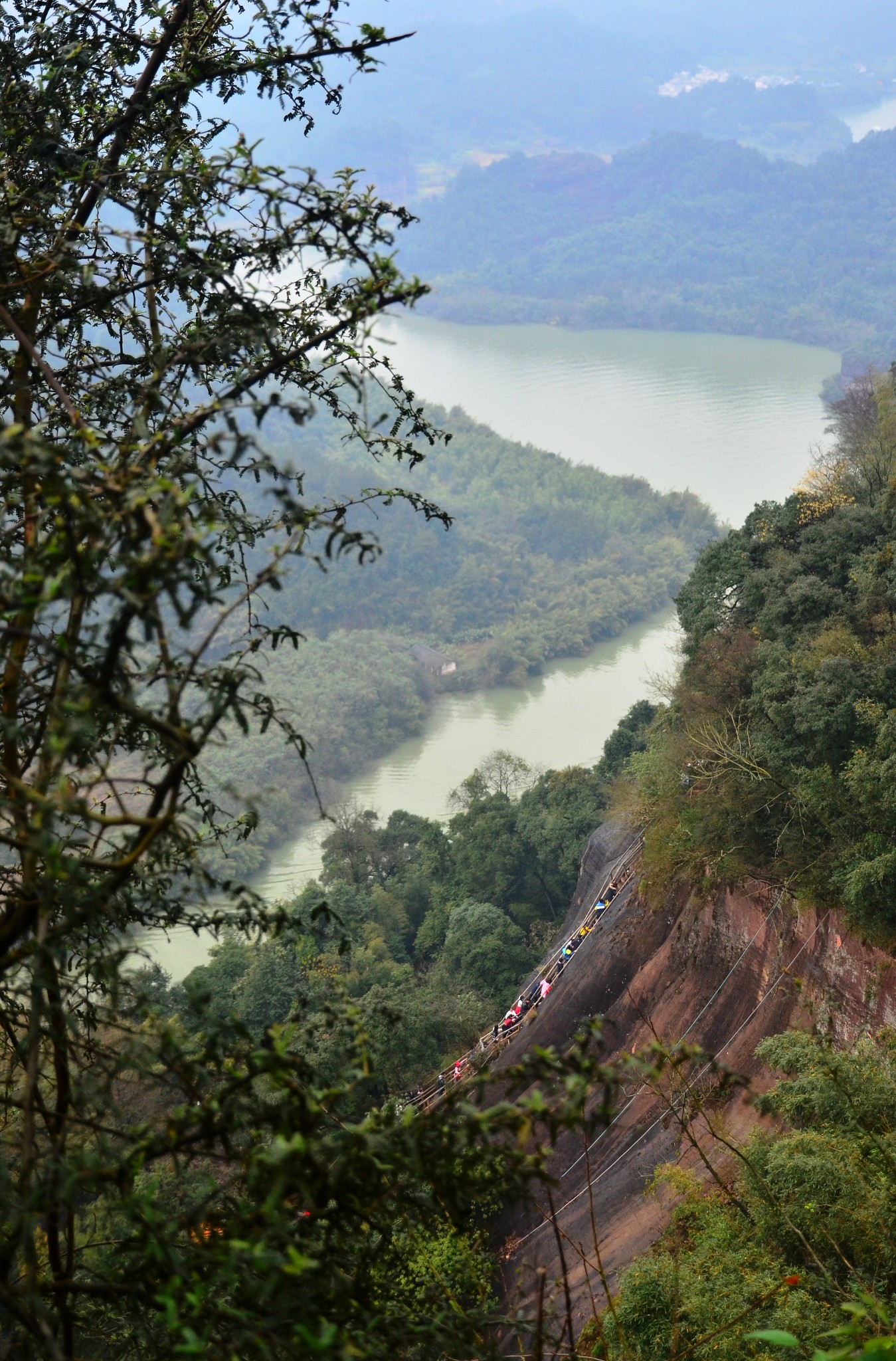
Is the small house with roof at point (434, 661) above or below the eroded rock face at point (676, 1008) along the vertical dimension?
above

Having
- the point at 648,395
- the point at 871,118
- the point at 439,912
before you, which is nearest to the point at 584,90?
the point at 871,118

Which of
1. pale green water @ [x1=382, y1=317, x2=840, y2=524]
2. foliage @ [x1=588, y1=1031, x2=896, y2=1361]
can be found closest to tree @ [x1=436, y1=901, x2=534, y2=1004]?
foliage @ [x1=588, y1=1031, x2=896, y2=1361]

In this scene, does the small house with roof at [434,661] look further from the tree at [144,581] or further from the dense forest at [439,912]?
the tree at [144,581]

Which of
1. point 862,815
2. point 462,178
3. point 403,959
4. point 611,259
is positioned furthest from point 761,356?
point 862,815

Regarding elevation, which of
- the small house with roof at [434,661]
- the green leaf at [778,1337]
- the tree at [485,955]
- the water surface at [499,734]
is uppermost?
the small house with roof at [434,661]

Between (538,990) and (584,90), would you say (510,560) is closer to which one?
(538,990)

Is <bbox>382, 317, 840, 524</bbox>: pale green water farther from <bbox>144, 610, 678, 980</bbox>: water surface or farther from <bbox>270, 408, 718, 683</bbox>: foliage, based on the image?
<bbox>144, 610, 678, 980</bbox>: water surface

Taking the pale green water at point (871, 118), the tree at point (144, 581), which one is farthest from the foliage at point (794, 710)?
the pale green water at point (871, 118)
